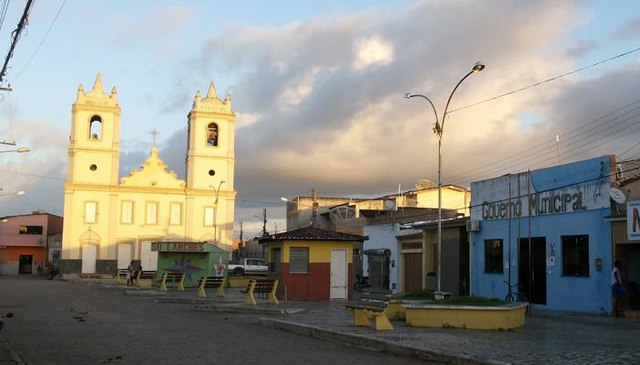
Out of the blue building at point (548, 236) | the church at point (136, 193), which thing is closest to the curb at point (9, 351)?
the blue building at point (548, 236)

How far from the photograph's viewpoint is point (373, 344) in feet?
43.7

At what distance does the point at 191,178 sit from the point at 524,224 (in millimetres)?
50608

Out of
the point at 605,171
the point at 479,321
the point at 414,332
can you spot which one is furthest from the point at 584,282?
the point at 414,332

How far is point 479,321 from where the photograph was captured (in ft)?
53.4

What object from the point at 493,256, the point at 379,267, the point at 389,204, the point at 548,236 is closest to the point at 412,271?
the point at 379,267

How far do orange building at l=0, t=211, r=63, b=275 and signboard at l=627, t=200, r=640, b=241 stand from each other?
Result: 74777 mm

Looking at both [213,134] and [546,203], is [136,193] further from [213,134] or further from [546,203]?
[546,203]

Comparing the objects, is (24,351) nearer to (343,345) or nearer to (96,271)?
(343,345)

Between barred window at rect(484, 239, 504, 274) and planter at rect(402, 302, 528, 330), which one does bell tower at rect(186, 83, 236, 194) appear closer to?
barred window at rect(484, 239, 504, 274)

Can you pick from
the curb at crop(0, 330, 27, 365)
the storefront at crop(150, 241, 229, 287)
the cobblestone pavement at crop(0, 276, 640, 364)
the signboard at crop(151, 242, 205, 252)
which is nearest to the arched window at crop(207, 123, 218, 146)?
the storefront at crop(150, 241, 229, 287)

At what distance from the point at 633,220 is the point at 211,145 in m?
56.6

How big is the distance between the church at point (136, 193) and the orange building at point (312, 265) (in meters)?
44.5

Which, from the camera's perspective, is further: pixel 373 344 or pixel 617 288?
pixel 617 288

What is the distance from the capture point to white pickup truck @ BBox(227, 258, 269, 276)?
199 feet
